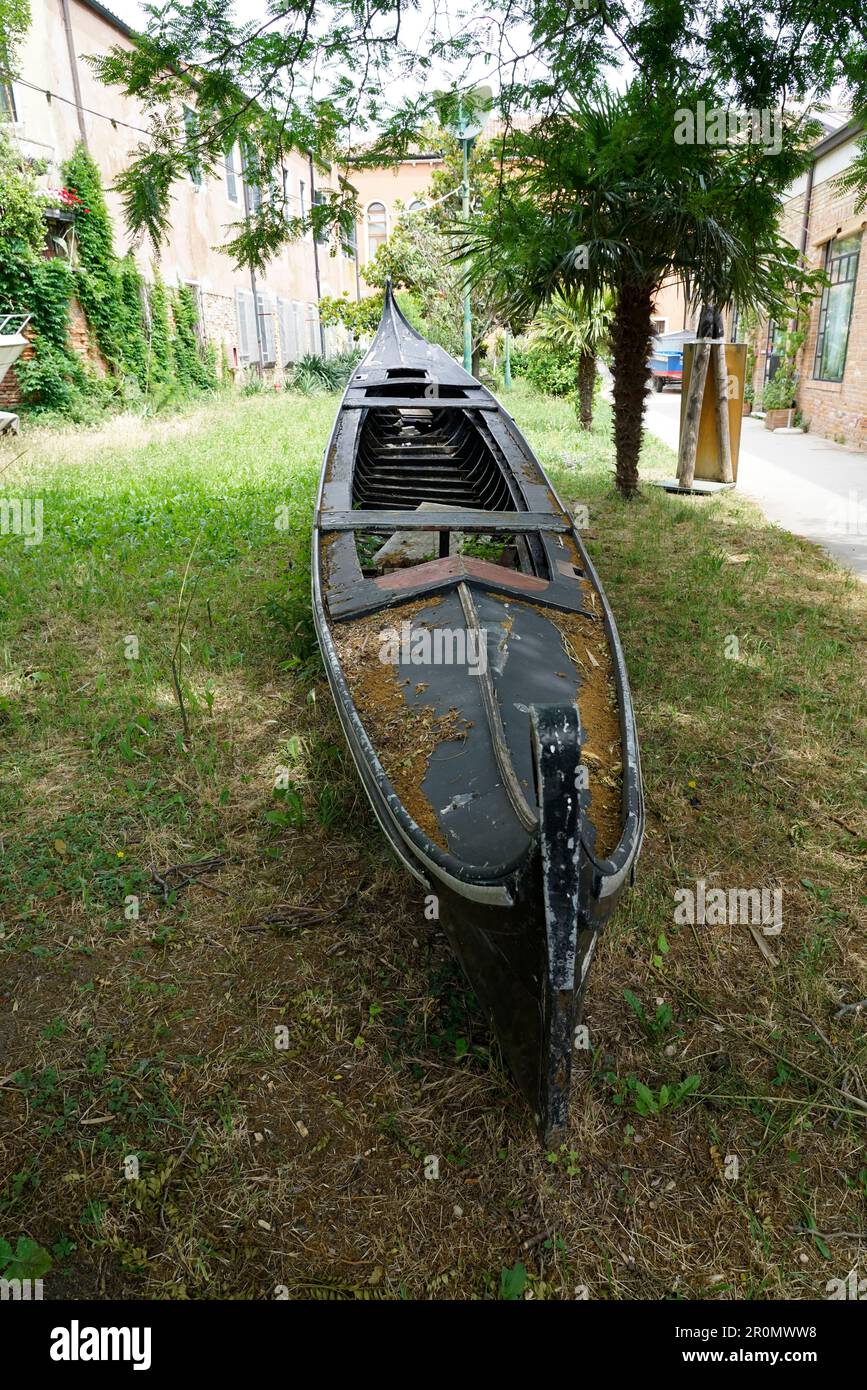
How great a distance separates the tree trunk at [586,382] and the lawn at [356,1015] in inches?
353

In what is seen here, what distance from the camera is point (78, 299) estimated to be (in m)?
13.8

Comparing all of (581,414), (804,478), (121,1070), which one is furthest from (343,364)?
(121,1070)

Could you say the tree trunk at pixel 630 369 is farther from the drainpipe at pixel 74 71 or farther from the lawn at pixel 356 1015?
the drainpipe at pixel 74 71

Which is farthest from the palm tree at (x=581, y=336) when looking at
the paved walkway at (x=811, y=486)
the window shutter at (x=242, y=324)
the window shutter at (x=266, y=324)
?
the window shutter at (x=266, y=324)

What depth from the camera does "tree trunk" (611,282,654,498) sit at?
28.7ft

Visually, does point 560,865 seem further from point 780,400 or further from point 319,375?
point 319,375

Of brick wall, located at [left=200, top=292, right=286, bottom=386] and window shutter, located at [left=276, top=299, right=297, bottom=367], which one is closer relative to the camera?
brick wall, located at [left=200, top=292, right=286, bottom=386]

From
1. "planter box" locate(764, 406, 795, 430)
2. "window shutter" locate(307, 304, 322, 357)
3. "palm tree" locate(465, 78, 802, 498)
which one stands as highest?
"window shutter" locate(307, 304, 322, 357)

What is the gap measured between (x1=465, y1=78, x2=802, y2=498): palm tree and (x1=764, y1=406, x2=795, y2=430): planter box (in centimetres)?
889

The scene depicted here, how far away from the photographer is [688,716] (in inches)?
183

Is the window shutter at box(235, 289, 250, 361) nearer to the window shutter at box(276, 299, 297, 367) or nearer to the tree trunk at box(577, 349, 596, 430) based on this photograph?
the window shutter at box(276, 299, 297, 367)

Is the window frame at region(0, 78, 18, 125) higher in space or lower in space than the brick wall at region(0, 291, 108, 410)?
higher

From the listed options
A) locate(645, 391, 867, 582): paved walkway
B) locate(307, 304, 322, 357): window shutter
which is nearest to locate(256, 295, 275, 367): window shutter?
locate(307, 304, 322, 357): window shutter

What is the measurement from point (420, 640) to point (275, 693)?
5.71 feet
